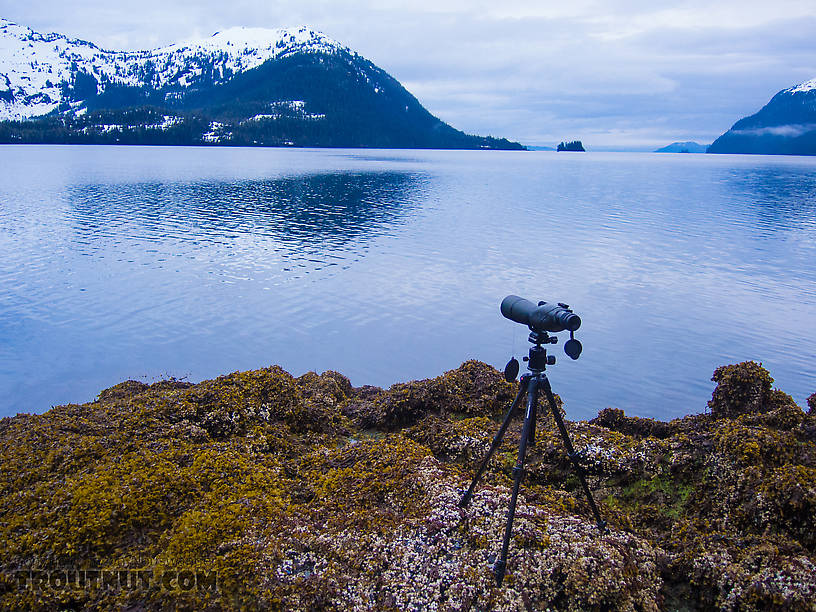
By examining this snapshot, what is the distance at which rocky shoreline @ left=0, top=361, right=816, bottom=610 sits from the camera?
3.99 metres

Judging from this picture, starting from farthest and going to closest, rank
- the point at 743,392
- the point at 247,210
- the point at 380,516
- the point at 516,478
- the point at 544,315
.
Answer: the point at 247,210 < the point at 743,392 < the point at 380,516 < the point at 544,315 < the point at 516,478

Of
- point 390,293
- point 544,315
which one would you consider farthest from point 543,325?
point 390,293

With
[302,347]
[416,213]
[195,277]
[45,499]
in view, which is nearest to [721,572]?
[45,499]

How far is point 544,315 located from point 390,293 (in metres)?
15.0

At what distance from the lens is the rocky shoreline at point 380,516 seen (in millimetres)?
3988

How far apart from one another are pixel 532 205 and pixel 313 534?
4283 centimetres

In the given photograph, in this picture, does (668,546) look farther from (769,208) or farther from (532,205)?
(769,208)

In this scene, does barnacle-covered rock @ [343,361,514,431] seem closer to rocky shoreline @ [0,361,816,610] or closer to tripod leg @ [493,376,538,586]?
rocky shoreline @ [0,361,816,610]

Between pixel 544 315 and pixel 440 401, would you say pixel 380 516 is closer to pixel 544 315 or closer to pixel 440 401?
pixel 544 315

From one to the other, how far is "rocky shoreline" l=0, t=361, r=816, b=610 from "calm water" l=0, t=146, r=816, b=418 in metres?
5.73

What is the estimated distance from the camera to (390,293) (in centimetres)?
1936

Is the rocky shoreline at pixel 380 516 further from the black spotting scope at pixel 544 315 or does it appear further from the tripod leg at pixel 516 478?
the black spotting scope at pixel 544 315

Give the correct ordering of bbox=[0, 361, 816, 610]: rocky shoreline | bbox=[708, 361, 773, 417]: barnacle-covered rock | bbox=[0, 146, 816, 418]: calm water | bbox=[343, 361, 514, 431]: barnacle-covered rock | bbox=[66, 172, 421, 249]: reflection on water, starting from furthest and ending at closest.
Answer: bbox=[66, 172, 421, 249]: reflection on water, bbox=[0, 146, 816, 418]: calm water, bbox=[343, 361, 514, 431]: barnacle-covered rock, bbox=[708, 361, 773, 417]: barnacle-covered rock, bbox=[0, 361, 816, 610]: rocky shoreline

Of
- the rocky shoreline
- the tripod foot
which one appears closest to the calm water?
the rocky shoreline
